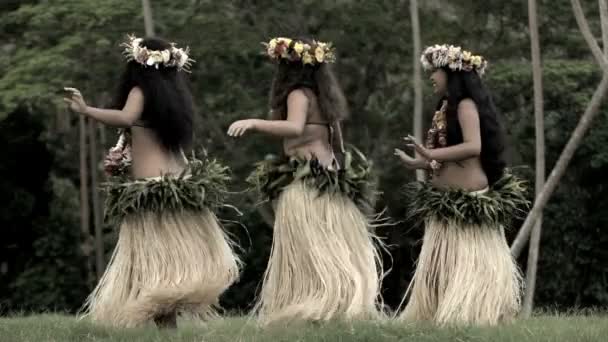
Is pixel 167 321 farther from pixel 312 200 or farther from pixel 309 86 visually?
pixel 309 86

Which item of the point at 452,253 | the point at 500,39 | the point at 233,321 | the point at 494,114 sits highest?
the point at 500,39

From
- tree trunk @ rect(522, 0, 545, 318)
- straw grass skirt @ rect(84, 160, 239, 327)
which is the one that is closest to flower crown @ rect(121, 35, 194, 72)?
straw grass skirt @ rect(84, 160, 239, 327)

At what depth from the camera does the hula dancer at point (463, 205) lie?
7.96 metres

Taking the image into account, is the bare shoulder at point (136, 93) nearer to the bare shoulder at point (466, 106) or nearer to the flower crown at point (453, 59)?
the flower crown at point (453, 59)

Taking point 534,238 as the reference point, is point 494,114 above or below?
above

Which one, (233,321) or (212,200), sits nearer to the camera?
(212,200)

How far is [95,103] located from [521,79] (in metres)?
6.23

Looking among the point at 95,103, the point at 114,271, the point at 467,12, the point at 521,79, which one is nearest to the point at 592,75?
the point at 521,79

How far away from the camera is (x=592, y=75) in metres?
17.3

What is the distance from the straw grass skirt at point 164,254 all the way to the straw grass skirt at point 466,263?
121cm

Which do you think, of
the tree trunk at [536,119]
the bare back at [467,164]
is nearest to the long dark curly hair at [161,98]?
the bare back at [467,164]

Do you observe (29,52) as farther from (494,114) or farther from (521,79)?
(494,114)

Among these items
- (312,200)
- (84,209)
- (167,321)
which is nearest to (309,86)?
(312,200)

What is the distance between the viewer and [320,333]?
711 centimetres
